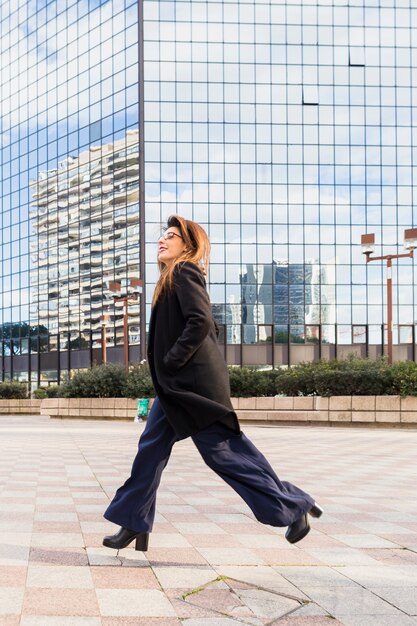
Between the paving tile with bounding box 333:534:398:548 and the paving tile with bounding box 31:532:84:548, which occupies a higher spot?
the paving tile with bounding box 31:532:84:548

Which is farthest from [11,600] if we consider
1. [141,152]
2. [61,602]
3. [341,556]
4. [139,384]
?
[141,152]

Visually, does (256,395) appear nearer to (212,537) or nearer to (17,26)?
(212,537)

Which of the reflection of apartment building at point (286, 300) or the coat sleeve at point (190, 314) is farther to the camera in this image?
the reflection of apartment building at point (286, 300)

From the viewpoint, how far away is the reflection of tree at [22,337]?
202ft

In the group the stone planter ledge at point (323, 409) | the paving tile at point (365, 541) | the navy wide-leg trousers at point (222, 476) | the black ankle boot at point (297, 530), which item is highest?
the navy wide-leg trousers at point (222, 476)

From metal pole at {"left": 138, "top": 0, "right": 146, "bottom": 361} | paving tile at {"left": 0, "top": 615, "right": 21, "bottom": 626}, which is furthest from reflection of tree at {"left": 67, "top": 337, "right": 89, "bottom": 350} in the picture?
paving tile at {"left": 0, "top": 615, "right": 21, "bottom": 626}

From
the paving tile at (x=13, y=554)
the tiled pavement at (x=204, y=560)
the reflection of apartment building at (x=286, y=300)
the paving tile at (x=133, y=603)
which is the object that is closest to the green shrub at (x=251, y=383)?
the tiled pavement at (x=204, y=560)

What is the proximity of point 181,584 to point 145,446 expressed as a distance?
806 mm

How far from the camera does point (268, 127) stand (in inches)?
2148

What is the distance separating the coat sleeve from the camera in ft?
15.1

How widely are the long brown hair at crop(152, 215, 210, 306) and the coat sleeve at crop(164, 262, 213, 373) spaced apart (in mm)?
82

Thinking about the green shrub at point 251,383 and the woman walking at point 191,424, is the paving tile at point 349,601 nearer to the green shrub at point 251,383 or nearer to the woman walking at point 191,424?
the woman walking at point 191,424

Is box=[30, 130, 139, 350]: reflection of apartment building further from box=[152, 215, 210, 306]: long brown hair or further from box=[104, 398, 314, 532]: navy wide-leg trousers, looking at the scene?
box=[104, 398, 314, 532]: navy wide-leg trousers

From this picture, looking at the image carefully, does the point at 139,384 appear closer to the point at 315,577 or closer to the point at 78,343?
the point at 315,577
